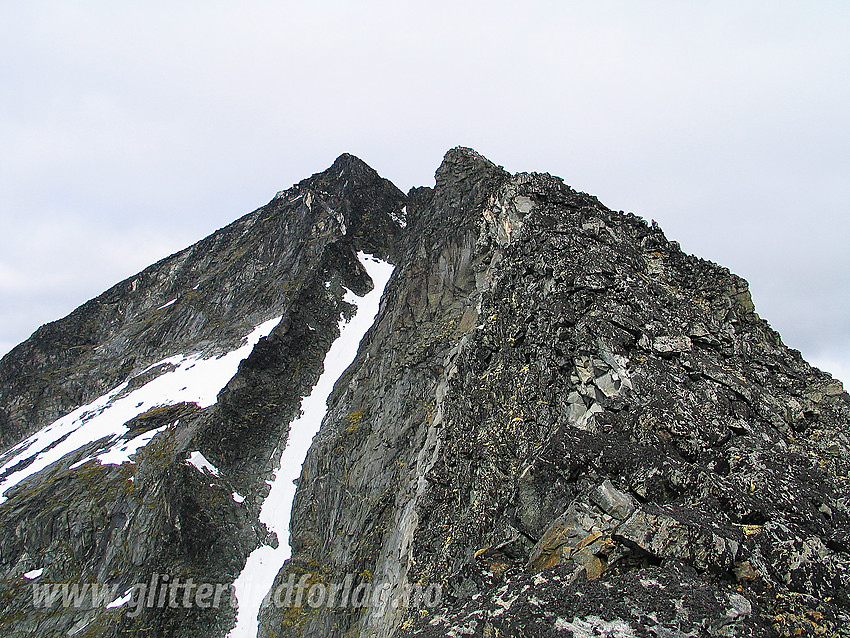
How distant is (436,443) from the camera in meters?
16.8

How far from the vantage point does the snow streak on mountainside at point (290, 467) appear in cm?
2605

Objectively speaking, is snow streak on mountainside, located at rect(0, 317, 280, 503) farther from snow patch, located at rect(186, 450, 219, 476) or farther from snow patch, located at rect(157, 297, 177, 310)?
snow patch, located at rect(157, 297, 177, 310)

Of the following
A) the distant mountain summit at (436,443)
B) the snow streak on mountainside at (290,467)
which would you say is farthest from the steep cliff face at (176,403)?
the snow streak on mountainside at (290,467)

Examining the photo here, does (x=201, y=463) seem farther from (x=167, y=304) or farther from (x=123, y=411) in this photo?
(x=167, y=304)

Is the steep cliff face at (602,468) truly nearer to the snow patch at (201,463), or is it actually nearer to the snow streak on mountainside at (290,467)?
the snow streak on mountainside at (290,467)

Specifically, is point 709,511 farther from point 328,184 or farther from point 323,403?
point 328,184

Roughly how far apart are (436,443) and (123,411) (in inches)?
1215

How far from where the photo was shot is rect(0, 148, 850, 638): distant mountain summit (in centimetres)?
873

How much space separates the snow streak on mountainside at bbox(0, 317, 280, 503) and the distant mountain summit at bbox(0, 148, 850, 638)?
0.90 feet

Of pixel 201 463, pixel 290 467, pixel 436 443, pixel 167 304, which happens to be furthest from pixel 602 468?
pixel 167 304

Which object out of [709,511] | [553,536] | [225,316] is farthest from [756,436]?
[225,316]

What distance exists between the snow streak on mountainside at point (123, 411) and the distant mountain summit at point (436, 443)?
0.28m

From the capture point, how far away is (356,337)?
4088 cm

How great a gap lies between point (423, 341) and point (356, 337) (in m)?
12.9
